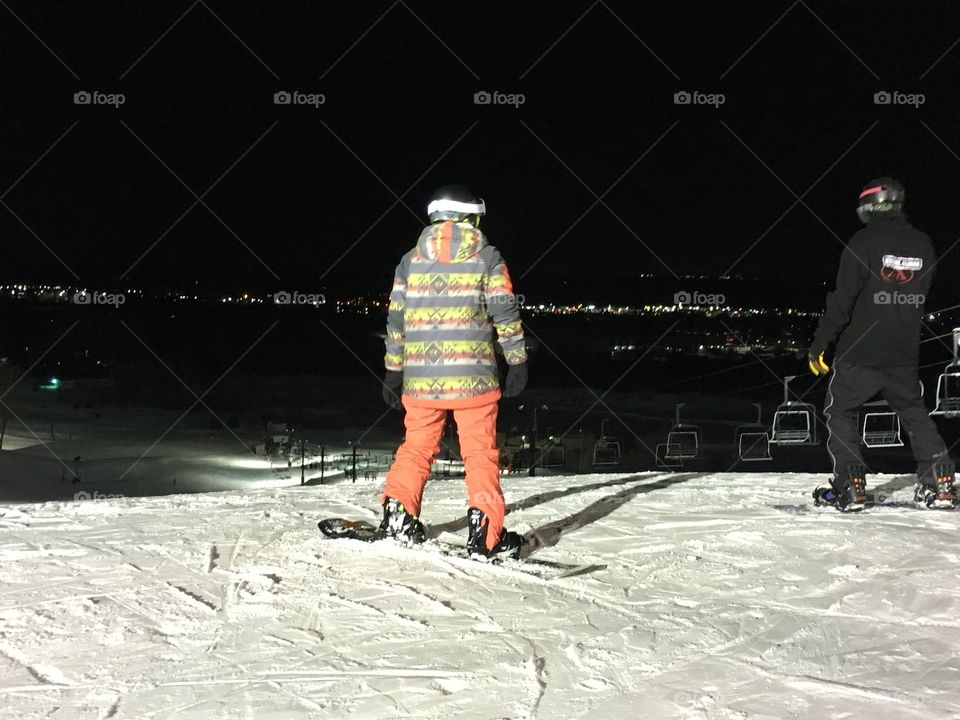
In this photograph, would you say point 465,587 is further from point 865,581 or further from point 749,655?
point 865,581

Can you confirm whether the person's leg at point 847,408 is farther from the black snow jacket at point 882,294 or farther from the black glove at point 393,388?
the black glove at point 393,388

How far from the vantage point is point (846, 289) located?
4938mm

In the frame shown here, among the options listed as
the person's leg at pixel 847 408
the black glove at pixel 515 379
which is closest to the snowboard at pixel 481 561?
the black glove at pixel 515 379

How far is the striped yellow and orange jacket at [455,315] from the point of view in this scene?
3928 mm

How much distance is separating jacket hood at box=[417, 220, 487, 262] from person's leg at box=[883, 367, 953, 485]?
8.96 feet

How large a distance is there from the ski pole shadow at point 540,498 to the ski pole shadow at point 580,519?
27cm

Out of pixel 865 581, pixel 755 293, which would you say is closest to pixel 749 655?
→ pixel 865 581

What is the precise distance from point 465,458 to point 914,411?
2.82 meters

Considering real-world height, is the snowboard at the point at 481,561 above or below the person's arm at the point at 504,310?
below

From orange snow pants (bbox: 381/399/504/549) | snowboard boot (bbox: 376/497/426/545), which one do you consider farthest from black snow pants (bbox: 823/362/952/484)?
snowboard boot (bbox: 376/497/426/545)

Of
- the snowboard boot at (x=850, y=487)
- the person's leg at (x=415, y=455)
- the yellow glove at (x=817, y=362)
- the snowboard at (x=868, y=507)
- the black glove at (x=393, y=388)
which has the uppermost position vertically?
the yellow glove at (x=817, y=362)

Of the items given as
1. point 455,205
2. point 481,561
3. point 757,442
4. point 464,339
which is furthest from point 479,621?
point 757,442

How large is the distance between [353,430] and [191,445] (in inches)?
296

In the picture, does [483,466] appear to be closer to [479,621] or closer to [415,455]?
[415,455]
